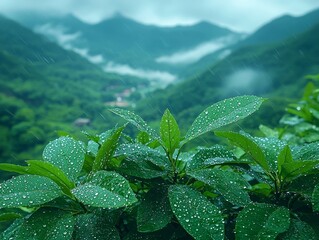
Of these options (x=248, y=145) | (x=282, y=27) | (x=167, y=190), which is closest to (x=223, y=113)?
(x=248, y=145)

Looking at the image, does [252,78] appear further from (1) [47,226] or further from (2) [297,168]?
(1) [47,226]

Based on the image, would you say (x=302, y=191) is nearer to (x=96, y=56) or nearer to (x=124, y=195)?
(x=124, y=195)

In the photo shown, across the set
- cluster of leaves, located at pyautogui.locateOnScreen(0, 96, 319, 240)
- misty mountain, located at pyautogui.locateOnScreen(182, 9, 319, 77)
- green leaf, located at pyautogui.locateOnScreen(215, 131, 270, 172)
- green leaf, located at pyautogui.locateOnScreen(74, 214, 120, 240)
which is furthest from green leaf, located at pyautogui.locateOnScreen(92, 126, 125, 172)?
misty mountain, located at pyautogui.locateOnScreen(182, 9, 319, 77)

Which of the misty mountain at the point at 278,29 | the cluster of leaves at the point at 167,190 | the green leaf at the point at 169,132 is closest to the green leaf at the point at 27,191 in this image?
the cluster of leaves at the point at 167,190

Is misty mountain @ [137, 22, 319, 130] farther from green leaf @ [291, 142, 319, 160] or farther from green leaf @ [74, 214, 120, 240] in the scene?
green leaf @ [74, 214, 120, 240]

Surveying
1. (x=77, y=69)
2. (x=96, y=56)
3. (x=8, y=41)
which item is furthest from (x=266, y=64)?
(x=96, y=56)
